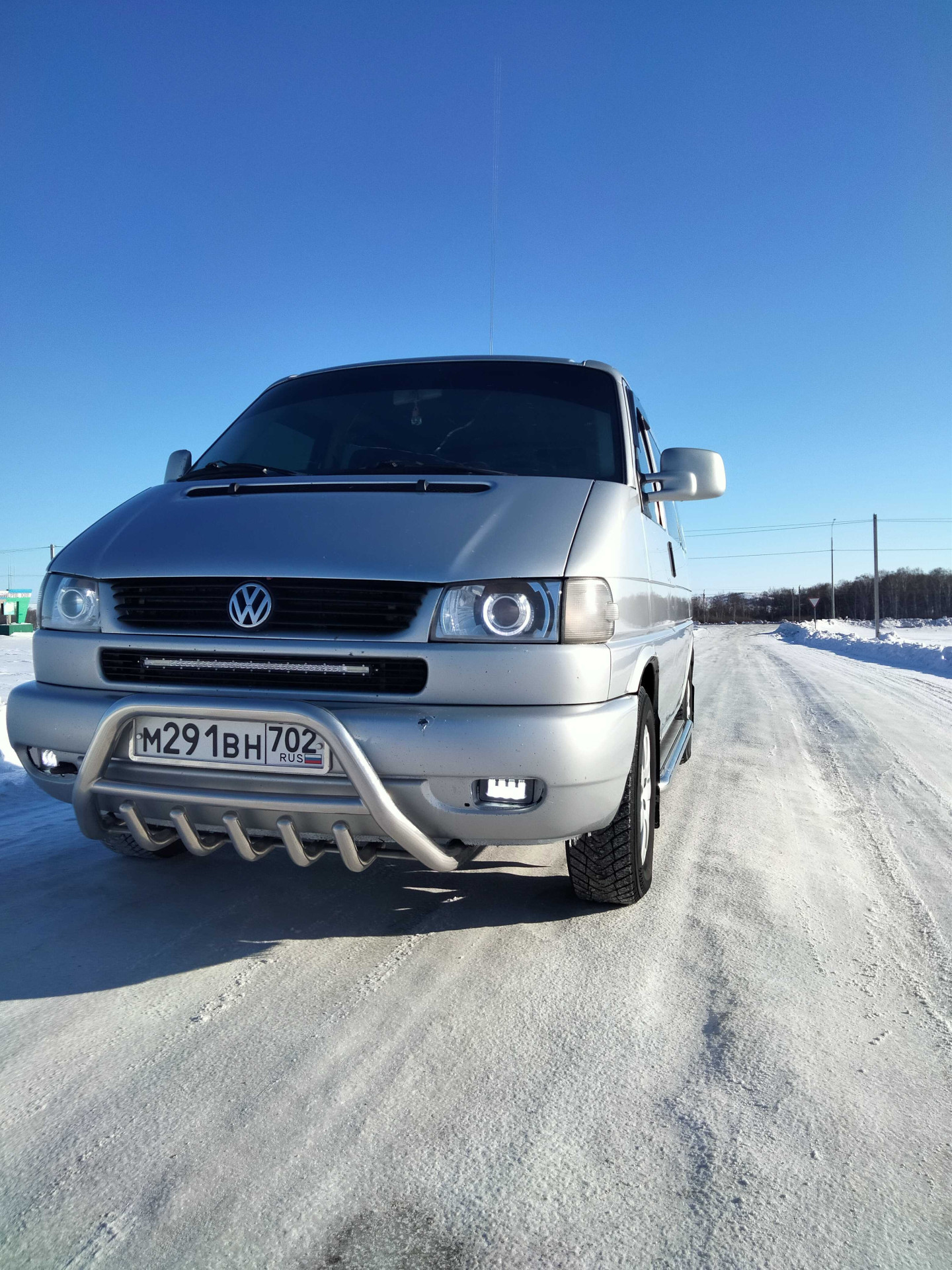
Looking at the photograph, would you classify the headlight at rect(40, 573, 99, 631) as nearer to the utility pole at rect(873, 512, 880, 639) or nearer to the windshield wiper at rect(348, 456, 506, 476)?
the windshield wiper at rect(348, 456, 506, 476)

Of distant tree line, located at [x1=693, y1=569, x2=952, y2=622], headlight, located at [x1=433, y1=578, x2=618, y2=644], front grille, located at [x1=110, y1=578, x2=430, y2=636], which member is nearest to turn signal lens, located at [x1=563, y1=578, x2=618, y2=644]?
headlight, located at [x1=433, y1=578, x2=618, y2=644]

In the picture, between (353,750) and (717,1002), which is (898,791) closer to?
(717,1002)

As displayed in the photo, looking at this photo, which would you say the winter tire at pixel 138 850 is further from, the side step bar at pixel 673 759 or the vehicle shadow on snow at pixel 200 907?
the side step bar at pixel 673 759

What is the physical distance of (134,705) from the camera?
A: 2297mm

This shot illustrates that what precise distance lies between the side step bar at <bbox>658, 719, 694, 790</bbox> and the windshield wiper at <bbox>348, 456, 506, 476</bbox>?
136cm

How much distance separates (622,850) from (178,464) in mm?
2499

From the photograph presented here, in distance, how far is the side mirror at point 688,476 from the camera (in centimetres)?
334

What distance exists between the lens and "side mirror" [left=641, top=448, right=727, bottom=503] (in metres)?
3.34

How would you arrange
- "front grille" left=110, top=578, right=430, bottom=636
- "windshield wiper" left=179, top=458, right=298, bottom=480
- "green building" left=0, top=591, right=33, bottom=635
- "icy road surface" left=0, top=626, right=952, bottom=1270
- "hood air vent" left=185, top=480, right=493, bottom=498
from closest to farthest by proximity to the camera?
1. "icy road surface" left=0, top=626, right=952, bottom=1270
2. "front grille" left=110, top=578, right=430, bottom=636
3. "hood air vent" left=185, top=480, right=493, bottom=498
4. "windshield wiper" left=179, top=458, right=298, bottom=480
5. "green building" left=0, top=591, right=33, bottom=635

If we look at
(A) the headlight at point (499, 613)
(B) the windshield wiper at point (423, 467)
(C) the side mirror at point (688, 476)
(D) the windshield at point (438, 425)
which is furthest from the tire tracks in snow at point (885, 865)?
(B) the windshield wiper at point (423, 467)

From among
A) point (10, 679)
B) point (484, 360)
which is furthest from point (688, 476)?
point (10, 679)

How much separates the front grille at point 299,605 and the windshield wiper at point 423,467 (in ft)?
2.27

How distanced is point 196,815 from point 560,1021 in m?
1.13

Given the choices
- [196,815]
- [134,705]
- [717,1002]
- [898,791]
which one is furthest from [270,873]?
[898,791]
